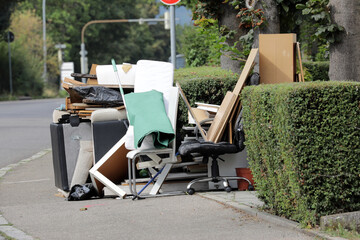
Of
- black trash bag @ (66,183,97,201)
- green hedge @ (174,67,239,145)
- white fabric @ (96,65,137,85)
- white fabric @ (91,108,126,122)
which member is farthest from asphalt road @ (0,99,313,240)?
green hedge @ (174,67,239,145)

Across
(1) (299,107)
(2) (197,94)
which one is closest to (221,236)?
(1) (299,107)

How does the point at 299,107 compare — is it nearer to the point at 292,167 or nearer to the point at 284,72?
the point at 292,167

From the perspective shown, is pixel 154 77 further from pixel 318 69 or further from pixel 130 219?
pixel 318 69

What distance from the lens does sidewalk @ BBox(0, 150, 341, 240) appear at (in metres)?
6.51

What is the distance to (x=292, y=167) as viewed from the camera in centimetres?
630

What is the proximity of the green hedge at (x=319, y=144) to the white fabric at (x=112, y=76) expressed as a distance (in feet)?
12.7

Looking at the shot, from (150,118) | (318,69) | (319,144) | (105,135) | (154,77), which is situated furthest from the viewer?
(318,69)

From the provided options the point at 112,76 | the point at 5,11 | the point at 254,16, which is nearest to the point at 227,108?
the point at 112,76

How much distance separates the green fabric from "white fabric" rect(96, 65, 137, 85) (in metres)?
1.15

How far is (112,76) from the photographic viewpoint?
10289 mm

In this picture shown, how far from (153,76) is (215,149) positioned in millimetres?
1425

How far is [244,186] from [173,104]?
1.26m

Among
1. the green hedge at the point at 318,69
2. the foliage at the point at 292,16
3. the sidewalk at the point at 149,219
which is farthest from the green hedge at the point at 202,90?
the green hedge at the point at 318,69

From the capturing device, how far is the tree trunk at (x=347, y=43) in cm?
921
